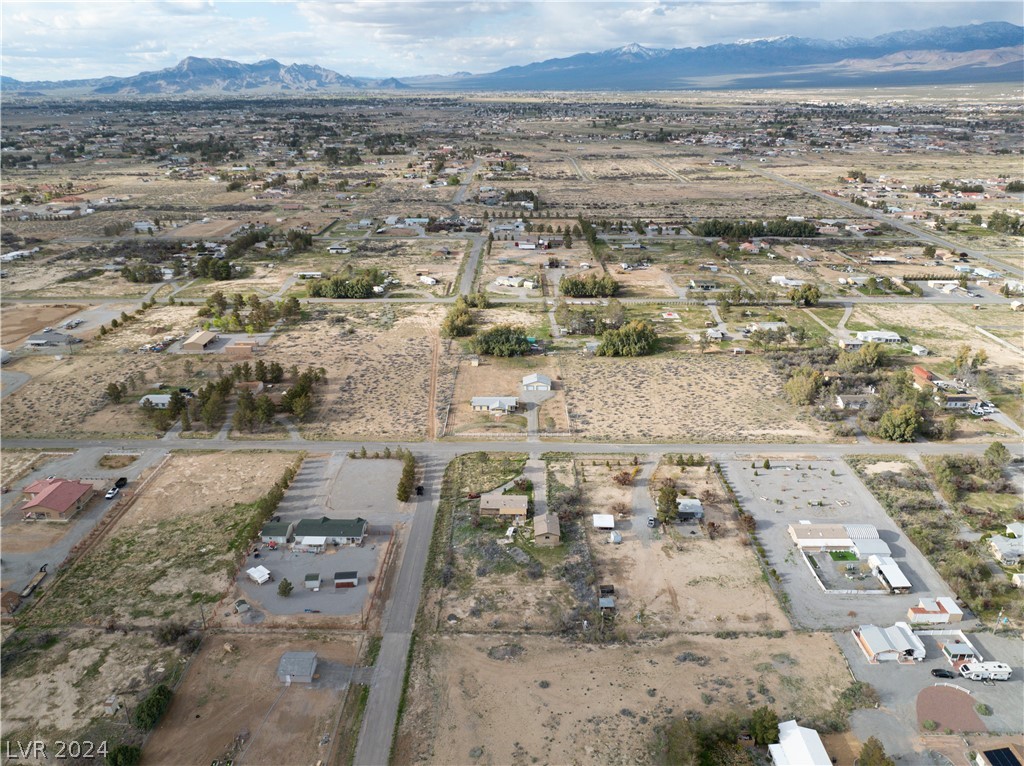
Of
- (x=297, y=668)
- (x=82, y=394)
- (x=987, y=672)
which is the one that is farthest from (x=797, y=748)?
(x=82, y=394)

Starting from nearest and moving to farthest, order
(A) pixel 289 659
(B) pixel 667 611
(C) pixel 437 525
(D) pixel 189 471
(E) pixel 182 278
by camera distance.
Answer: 1. (A) pixel 289 659
2. (B) pixel 667 611
3. (C) pixel 437 525
4. (D) pixel 189 471
5. (E) pixel 182 278

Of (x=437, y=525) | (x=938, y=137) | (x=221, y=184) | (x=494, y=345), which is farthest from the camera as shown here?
(x=938, y=137)

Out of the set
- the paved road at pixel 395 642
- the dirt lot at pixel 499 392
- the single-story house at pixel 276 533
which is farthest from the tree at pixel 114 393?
the paved road at pixel 395 642

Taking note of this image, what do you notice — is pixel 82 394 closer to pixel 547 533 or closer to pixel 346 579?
pixel 346 579

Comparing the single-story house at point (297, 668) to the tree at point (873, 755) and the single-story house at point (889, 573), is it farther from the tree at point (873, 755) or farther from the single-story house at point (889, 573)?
the single-story house at point (889, 573)

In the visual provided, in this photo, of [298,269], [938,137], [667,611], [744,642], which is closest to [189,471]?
[667,611]

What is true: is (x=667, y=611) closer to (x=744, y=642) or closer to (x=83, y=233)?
(x=744, y=642)
